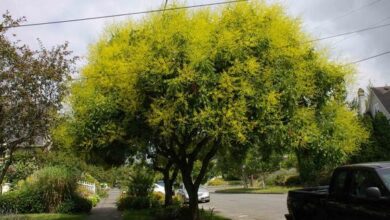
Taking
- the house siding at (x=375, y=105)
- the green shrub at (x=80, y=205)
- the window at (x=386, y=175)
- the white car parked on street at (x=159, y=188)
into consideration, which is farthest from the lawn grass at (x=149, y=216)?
the house siding at (x=375, y=105)

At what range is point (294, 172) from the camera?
48406 millimetres

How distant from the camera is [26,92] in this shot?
13930 mm

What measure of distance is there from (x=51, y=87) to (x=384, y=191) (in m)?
9.88

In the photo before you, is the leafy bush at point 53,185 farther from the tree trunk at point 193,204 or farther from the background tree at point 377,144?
the background tree at point 377,144

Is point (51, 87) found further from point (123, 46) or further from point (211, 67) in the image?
point (211, 67)

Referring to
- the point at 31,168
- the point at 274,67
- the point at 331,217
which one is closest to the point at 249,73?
the point at 274,67

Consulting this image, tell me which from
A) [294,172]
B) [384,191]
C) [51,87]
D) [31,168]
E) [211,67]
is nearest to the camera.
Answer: [384,191]

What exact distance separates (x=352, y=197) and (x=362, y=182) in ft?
1.04

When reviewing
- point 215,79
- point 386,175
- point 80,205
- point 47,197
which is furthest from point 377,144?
point 386,175

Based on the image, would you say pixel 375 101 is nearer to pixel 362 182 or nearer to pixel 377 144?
pixel 377 144

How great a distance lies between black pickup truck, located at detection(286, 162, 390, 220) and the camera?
8148 millimetres

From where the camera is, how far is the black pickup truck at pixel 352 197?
8.15 meters

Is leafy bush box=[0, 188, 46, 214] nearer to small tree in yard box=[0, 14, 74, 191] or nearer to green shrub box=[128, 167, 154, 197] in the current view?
green shrub box=[128, 167, 154, 197]

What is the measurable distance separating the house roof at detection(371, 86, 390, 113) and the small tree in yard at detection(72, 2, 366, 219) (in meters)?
29.9
